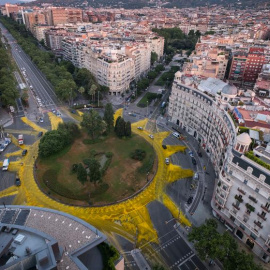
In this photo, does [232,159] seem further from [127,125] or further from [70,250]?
[127,125]

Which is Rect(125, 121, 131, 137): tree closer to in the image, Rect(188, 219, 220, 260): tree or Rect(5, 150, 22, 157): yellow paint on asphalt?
Rect(5, 150, 22, 157): yellow paint on asphalt

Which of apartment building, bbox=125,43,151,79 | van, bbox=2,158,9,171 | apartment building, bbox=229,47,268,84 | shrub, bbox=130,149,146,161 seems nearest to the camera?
van, bbox=2,158,9,171

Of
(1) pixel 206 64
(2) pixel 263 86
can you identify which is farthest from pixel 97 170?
(1) pixel 206 64

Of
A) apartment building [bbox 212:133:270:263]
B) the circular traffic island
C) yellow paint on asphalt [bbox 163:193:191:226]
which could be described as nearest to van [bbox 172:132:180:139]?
the circular traffic island

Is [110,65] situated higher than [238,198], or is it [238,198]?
[110,65]

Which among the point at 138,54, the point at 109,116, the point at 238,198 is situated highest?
the point at 138,54

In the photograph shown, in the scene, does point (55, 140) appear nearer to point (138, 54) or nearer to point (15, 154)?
point (15, 154)
